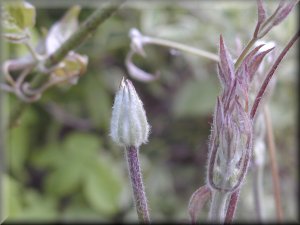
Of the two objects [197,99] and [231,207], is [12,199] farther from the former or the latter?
[231,207]

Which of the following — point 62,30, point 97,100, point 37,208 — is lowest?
point 37,208

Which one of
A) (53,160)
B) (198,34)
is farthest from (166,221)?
(198,34)

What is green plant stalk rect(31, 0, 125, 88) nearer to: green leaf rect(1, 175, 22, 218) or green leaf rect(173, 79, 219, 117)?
green leaf rect(1, 175, 22, 218)

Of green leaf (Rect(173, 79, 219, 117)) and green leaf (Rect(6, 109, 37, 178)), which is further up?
green leaf (Rect(173, 79, 219, 117))

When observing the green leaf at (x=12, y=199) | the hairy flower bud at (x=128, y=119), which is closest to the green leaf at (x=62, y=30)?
the hairy flower bud at (x=128, y=119)

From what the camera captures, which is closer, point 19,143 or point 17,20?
point 17,20

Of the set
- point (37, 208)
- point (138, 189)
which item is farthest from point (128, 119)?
point (37, 208)

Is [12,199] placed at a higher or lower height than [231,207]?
lower

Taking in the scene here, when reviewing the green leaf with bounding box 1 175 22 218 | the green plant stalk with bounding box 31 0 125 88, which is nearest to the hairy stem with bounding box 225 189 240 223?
the green plant stalk with bounding box 31 0 125 88
